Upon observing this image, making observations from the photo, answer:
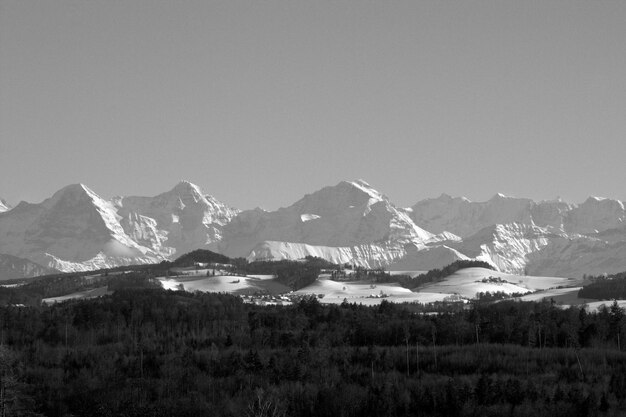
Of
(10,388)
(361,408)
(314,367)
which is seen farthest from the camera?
(314,367)

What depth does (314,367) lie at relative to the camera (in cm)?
18025

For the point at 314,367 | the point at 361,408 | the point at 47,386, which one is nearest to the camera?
the point at 361,408

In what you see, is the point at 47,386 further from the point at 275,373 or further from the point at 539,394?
the point at 539,394

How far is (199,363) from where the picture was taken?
191m

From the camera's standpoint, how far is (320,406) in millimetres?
147375

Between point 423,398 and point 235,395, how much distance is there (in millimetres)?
29444

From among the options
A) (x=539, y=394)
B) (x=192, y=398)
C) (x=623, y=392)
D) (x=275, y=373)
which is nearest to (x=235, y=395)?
(x=192, y=398)

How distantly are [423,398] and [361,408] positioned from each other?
9.66 meters

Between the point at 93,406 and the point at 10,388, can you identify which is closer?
the point at 10,388

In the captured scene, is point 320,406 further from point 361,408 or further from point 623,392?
point 623,392

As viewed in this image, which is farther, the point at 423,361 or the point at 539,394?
the point at 423,361

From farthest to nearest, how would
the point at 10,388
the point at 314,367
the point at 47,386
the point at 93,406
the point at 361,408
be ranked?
the point at 314,367
the point at 47,386
the point at 93,406
the point at 361,408
the point at 10,388

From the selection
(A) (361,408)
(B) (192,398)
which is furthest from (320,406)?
(B) (192,398)

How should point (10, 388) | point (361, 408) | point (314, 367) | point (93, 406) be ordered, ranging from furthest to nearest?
point (314, 367) < point (93, 406) < point (361, 408) < point (10, 388)
